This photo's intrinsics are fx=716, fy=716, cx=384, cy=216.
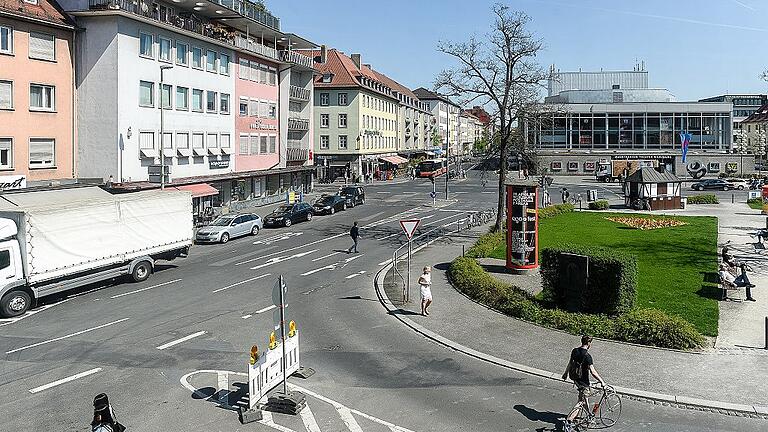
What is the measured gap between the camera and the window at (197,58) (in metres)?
46.4

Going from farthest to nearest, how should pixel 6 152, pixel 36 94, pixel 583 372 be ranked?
pixel 36 94 < pixel 6 152 < pixel 583 372

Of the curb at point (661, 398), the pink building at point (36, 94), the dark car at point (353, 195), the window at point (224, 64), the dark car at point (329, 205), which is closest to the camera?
the curb at point (661, 398)

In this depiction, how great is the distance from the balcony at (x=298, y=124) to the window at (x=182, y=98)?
1753 cm

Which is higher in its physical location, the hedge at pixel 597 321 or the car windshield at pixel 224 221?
the car windshield at pixel 224 221

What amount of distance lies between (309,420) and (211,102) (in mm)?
39288

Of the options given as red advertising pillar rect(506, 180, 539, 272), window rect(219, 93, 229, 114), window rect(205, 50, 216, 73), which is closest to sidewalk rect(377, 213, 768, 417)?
red advertising pillar rect(506, 180, 539, 272)

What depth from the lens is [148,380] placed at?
1504 cm

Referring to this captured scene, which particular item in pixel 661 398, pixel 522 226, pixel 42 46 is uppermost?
pixel 42 46

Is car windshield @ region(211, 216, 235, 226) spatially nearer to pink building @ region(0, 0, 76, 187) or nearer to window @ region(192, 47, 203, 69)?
pink building @ region(0, 0, 76, 187)

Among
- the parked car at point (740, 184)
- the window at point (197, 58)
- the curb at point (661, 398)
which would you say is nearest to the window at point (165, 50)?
the window at point (197, 58)

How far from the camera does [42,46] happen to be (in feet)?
121

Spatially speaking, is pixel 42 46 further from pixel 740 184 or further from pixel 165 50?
pixel 740 184

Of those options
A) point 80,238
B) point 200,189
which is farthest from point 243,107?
point 80,238

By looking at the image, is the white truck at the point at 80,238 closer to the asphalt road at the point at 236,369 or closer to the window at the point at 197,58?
the asphalt road at the point at 236,369
